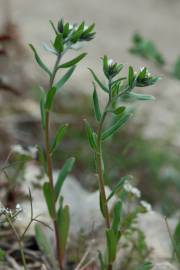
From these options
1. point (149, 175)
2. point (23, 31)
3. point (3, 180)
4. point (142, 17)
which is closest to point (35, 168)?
point (3, 180)

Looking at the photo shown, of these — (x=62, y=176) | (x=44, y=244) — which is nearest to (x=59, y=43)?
(x=62, y=176)

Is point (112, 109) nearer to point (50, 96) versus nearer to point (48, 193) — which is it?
point (50, 96)

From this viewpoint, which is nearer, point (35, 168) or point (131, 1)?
point (35, 168)

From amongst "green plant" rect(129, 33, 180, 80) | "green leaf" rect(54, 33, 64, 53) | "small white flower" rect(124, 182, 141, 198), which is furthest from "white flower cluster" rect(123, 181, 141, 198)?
"green plant" rect(129, 33, 180, 80)

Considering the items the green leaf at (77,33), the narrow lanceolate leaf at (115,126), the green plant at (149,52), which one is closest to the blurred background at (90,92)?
the green plant at (149,52)

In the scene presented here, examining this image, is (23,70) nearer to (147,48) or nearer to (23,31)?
(23,31)
